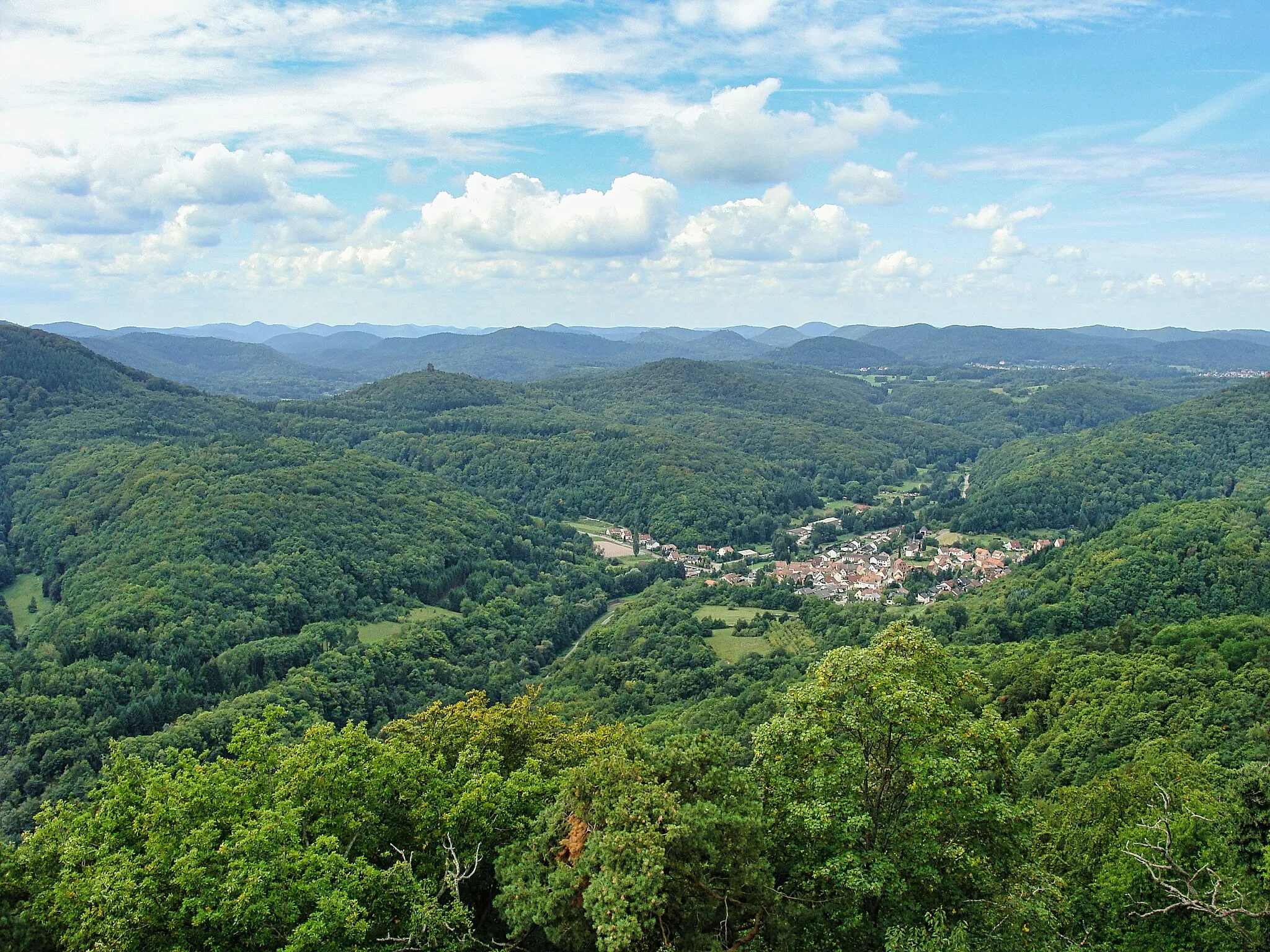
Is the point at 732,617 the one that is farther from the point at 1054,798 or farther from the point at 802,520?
the point at 802,520

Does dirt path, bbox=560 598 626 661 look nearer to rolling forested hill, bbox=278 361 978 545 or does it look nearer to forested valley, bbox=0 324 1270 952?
forested valley, bbox=0 324 1270 952

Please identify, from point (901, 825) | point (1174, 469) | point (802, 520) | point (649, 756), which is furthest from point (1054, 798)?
point (1174, 469)

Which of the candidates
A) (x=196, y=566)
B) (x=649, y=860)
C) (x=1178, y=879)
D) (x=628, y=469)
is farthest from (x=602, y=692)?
(x=628, y=469)

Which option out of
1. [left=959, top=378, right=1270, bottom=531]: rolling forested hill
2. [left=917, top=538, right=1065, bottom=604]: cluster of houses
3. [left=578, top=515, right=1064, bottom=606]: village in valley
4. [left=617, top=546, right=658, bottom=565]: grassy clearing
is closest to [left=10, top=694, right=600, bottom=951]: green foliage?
[left=578, top=515, right=1064, bottom=606]: village in valley

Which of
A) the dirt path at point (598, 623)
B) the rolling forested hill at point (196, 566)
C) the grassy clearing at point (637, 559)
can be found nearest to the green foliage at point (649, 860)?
the rolling forested hill at point (196, 566)

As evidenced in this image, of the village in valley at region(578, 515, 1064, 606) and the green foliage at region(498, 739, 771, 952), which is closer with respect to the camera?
the green foliage at region(498, 739, 771, 952)

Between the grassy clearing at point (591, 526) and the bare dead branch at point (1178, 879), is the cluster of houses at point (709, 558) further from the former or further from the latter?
the bare dead branch at point (1178, 879)
